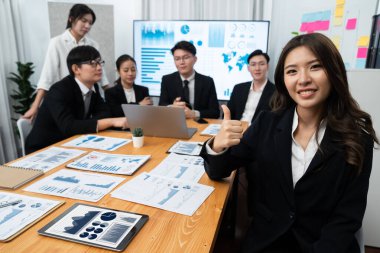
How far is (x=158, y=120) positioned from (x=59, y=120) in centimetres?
69

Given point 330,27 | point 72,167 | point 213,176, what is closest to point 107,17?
point 330,27

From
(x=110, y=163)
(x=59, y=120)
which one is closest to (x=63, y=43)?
(x=59, y=120)

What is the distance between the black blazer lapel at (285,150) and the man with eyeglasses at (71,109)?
44.9 inches

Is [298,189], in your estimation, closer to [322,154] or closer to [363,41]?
[322,154]

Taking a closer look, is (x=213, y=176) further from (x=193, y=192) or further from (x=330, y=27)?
(x=330, y=27)

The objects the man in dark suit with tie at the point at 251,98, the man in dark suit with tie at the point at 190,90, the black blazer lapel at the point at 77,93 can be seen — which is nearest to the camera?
the black blazer lapel at the point at 77,93

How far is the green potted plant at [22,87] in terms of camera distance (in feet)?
11.4

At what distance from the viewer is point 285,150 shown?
43.2 inches

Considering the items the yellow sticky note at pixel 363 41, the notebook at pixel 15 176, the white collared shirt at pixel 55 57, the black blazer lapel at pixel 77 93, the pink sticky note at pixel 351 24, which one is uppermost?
the pink sticky note at pixel 351 24

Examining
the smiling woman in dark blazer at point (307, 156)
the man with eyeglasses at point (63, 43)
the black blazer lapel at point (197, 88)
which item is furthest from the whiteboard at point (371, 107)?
the man with eyeglasses at point (63, 43)

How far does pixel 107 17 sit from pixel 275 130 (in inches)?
129

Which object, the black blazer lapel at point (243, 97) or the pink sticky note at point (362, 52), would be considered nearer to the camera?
the pink sticky note at point (362, 52)

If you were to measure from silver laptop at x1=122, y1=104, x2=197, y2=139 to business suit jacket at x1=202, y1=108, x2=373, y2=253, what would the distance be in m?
0.63

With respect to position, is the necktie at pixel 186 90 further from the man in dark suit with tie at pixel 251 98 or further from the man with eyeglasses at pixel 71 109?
the man with eyeglasses at pixel 71 109
